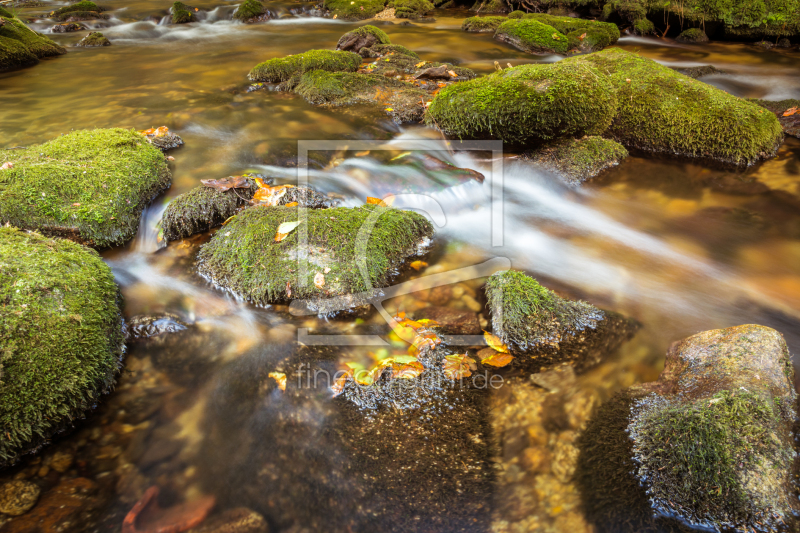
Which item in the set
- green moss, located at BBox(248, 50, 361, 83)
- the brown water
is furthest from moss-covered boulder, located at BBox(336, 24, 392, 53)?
the brown water

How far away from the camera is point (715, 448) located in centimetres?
208

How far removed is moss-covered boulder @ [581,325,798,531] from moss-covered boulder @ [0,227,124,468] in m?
2.98

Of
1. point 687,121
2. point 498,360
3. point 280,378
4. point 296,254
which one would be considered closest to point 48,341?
point 280,378

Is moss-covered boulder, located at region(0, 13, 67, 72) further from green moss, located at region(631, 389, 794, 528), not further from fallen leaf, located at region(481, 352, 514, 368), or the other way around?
green moss, located at region(631, 389, 794, 528)

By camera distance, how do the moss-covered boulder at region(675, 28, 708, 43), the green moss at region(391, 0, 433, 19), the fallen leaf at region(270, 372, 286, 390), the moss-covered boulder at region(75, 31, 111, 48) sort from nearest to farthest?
the fallen leaf at region(270, 372, 286, 390)
the moss-covered boulder at region(675, 28, 708, 43)
the moss-covered boulder at region(75, 31, 111, 48)
the green moss at region(391, 0, 433, 19)

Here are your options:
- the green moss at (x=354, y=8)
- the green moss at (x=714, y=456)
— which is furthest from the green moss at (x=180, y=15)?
the green moss at (x=714, y=456)

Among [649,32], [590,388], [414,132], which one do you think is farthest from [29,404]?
[649,32]

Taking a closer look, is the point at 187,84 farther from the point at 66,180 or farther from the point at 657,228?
the point at 657,228

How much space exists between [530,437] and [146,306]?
10.2ft

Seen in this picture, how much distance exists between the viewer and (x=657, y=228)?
4676mm

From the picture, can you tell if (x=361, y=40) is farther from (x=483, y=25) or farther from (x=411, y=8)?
(x=411, y=8)

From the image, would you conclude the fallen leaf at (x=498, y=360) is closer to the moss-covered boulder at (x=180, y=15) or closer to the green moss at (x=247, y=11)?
the green moss at (x=247, y=11)

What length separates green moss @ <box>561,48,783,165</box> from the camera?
5586 millimetres

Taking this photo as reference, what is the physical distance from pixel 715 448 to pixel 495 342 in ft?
4.55
